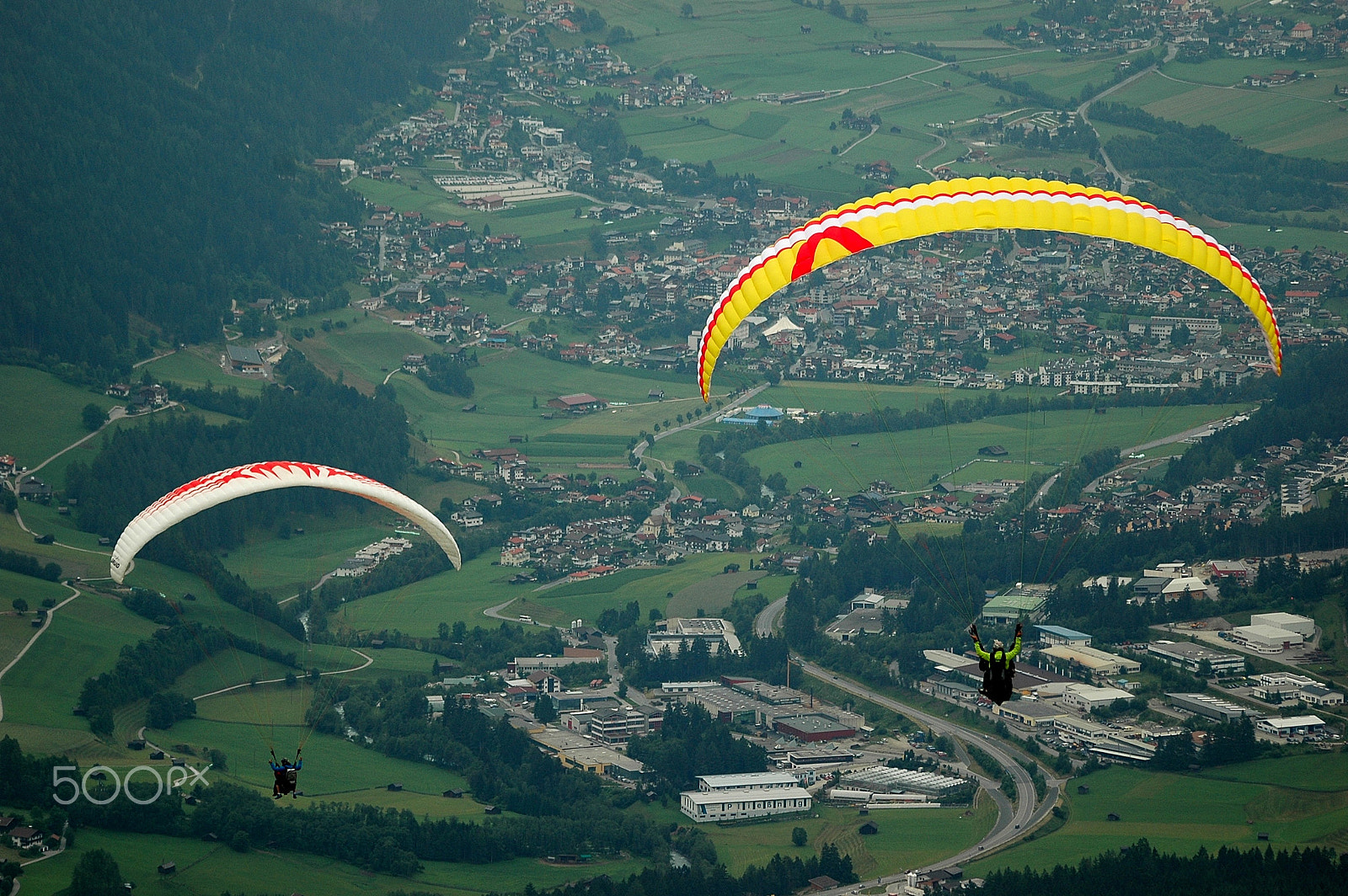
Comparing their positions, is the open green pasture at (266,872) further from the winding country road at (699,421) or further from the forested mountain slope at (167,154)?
the forested mountain slope at (167,154)

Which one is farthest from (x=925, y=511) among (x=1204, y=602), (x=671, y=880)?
(x=671, y=880)

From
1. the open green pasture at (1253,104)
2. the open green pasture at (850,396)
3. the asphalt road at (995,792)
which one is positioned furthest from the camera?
the open green pasture at (1253,104)


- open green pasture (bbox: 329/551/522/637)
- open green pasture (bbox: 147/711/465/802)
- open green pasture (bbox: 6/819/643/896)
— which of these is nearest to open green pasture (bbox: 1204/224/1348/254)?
open green pasture (bbox: 329/551/522/637)

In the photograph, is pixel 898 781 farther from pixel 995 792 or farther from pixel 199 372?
pixel 199 372

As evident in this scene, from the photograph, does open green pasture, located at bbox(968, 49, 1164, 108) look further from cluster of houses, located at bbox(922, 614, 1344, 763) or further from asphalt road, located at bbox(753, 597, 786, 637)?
cluster of houses, located at bbox(922, 614, 1344, 763)

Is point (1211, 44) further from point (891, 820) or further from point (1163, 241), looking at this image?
point (1163, 241)

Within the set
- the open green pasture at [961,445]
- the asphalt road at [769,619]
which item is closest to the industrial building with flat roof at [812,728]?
the asphalt road at [769,619]
